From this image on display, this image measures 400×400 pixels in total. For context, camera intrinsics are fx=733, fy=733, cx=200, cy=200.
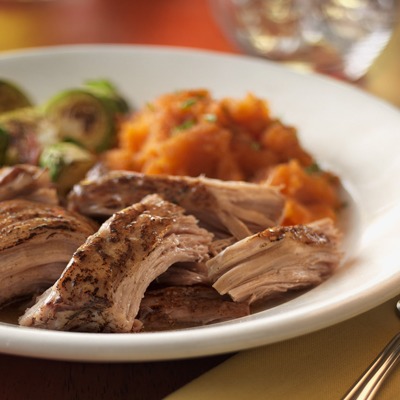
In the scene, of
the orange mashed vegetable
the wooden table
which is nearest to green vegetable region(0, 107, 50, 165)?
the orange mashed vegetable

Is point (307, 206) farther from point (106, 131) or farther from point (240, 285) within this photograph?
point (106, 131)

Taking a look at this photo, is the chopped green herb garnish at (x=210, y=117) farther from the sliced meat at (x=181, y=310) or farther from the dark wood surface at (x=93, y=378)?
the dark wood surface at (x=93, y=378)

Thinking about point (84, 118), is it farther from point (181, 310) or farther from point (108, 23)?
point (108, 23)

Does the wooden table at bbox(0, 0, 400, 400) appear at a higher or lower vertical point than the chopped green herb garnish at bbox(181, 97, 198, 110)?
higher

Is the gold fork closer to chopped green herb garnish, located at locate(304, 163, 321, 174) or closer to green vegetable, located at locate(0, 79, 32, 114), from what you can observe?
chopped green herb garnish, located at locate(304, 163, 321, 174)

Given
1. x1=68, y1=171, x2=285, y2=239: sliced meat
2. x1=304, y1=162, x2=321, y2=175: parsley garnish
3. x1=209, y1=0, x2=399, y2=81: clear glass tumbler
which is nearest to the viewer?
x1=68, y1=171, x2=285, y2=239: sliced meat

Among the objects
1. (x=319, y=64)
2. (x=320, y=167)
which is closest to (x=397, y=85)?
(x=319, y=64)

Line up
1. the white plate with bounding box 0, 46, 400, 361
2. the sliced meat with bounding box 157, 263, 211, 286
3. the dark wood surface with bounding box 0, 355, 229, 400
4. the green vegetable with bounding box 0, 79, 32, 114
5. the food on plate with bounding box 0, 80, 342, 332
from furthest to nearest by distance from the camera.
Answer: the green vegetable with bounding box 0, 79, 32, 114
the sliced meat with bounding box 157, 263, 211, 286
the food on plate with bounding box 0, 80, 342, 332
the dark wood surface with bounding box 0, 355, 229, 400
the white plate with bounding box 0, 46, 400, 361
